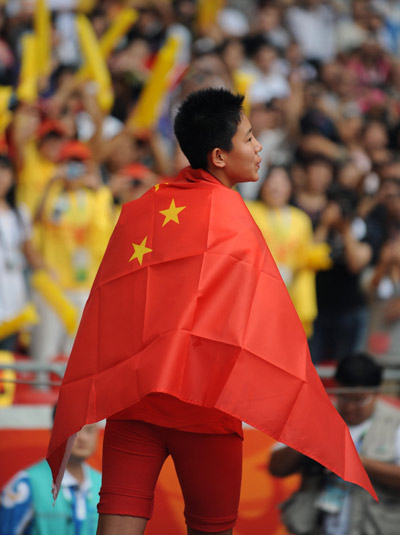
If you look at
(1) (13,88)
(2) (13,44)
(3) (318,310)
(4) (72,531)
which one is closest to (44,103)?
(1) (13,88)

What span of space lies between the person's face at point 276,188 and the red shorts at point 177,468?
3919mm

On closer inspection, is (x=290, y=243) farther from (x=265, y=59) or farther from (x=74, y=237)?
(x=265, y=59)

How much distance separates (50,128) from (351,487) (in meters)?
4.13

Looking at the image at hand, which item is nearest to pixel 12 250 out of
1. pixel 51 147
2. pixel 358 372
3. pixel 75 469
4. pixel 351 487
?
pixel 51 147

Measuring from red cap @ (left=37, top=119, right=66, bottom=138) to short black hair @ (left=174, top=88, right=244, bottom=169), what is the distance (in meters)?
4.29

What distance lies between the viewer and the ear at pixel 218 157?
289 centimetres

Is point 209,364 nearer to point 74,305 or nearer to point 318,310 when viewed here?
point 74,305

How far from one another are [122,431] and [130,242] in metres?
0.57

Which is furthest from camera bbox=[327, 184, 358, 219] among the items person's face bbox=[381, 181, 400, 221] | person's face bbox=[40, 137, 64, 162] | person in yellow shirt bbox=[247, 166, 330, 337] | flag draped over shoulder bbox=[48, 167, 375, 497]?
flag draped over shoulder bbox=[48, 167, 375, 497]

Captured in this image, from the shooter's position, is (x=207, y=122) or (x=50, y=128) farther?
(x=50, y=128)

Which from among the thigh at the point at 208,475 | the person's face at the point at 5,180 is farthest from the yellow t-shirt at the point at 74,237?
the thigh at the point at 208,475

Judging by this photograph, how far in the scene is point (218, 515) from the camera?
2820 millimetres

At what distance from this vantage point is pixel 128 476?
275 cm

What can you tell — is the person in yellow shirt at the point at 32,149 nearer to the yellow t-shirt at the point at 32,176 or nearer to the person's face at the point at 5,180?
the yellow t-shirt at the point at 32,176
